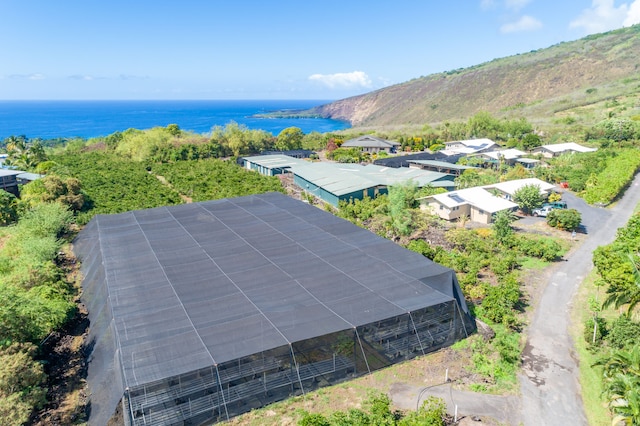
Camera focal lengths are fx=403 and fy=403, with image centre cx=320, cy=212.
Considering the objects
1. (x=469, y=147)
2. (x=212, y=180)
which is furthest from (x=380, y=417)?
(x=469, y=147)

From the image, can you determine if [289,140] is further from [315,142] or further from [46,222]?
[46,222]

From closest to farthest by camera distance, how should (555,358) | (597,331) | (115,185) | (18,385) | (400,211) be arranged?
(18,385)
(555,358)
(597,331)
(400,211)
(115,185)

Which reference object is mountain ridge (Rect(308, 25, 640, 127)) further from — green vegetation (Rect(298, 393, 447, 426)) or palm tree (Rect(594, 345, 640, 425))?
green vegetation (Rect(298, 393, 447, 426))

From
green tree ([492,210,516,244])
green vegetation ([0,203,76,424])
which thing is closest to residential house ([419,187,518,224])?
green tree ([492,210,516,244])

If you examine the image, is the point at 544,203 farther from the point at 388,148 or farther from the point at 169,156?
the point at 169,156

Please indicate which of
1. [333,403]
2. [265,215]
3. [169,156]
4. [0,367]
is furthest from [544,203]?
[169,156]

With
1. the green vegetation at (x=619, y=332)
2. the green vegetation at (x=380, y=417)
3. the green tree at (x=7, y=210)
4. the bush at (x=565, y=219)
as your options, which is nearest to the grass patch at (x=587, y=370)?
the green vegetation at (x=619, y=332)
